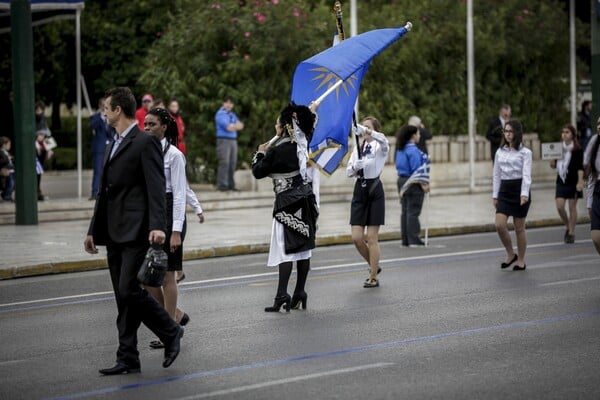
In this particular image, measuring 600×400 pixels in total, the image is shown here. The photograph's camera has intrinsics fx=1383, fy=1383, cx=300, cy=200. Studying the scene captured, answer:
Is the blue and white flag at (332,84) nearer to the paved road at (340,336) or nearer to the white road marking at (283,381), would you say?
the paved road at (340,336)

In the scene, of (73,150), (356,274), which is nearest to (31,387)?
(356,274)

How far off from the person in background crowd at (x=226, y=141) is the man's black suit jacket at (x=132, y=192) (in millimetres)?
16604

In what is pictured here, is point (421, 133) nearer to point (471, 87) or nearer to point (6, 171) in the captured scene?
point (471, 87)

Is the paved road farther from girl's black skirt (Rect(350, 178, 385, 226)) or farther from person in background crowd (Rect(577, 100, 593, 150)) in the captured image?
person in background crowd (Rect(577, 100, 593, 150))

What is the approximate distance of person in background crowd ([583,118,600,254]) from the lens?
44.8ft

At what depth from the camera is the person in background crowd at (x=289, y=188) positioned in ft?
40.5

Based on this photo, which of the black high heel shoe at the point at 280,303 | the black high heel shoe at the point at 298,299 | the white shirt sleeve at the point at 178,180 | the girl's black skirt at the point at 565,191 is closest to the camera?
the white shirt sleeve at the point at 178,180

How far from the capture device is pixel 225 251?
18.5m

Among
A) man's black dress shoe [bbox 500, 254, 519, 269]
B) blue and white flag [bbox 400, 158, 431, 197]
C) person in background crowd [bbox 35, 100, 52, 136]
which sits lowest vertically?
man's black dress shoe [bbox 500, 254, 519, 269]

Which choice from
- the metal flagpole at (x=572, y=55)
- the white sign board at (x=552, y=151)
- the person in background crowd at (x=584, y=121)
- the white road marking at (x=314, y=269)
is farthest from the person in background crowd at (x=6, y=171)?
the person in background crowd at (x=584, y=121)

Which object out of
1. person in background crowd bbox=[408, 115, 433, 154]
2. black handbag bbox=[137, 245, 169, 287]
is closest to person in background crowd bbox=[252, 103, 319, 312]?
black handbag bbox=[137, 245, 169, 287]

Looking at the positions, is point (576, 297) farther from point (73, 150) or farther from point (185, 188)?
point (73, 150)

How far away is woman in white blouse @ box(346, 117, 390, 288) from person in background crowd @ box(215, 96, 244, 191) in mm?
11116

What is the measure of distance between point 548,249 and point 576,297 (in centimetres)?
531
